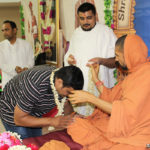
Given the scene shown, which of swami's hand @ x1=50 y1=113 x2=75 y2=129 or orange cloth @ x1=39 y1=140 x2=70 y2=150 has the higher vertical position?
swami's hand @ x1=50 y1=113 x2=75 y2=129

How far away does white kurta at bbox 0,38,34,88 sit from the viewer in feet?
13.7

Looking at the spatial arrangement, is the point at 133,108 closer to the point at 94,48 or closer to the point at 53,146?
the point at 53,146

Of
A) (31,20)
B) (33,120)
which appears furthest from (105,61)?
(31,20)

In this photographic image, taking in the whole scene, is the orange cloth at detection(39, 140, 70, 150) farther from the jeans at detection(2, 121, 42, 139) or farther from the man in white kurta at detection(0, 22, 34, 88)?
the man in white kurta at detection(0, 22, 34, 88)

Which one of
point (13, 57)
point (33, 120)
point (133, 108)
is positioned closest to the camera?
point (133, 108)

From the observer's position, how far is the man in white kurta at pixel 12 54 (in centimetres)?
415

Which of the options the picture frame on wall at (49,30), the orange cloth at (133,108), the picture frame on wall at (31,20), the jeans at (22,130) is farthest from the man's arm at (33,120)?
the picture frame on wall at (31,20)

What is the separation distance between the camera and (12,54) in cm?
427

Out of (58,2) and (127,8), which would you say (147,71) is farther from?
(58,2)

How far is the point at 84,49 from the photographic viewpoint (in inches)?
120

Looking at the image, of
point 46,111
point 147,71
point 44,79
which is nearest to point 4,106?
point 46,111

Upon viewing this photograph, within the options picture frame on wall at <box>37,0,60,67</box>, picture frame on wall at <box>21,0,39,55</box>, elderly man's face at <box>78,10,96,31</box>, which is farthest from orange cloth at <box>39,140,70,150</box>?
picture frame on wall at <box>21,0,39,55</box>

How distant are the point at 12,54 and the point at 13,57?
6 centimetres

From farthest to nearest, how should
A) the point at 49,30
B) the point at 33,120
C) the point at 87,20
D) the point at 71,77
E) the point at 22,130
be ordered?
the point at 49,30
the point at 87,20
the point at 22,130
the point at 33,120
the point at 71,77
